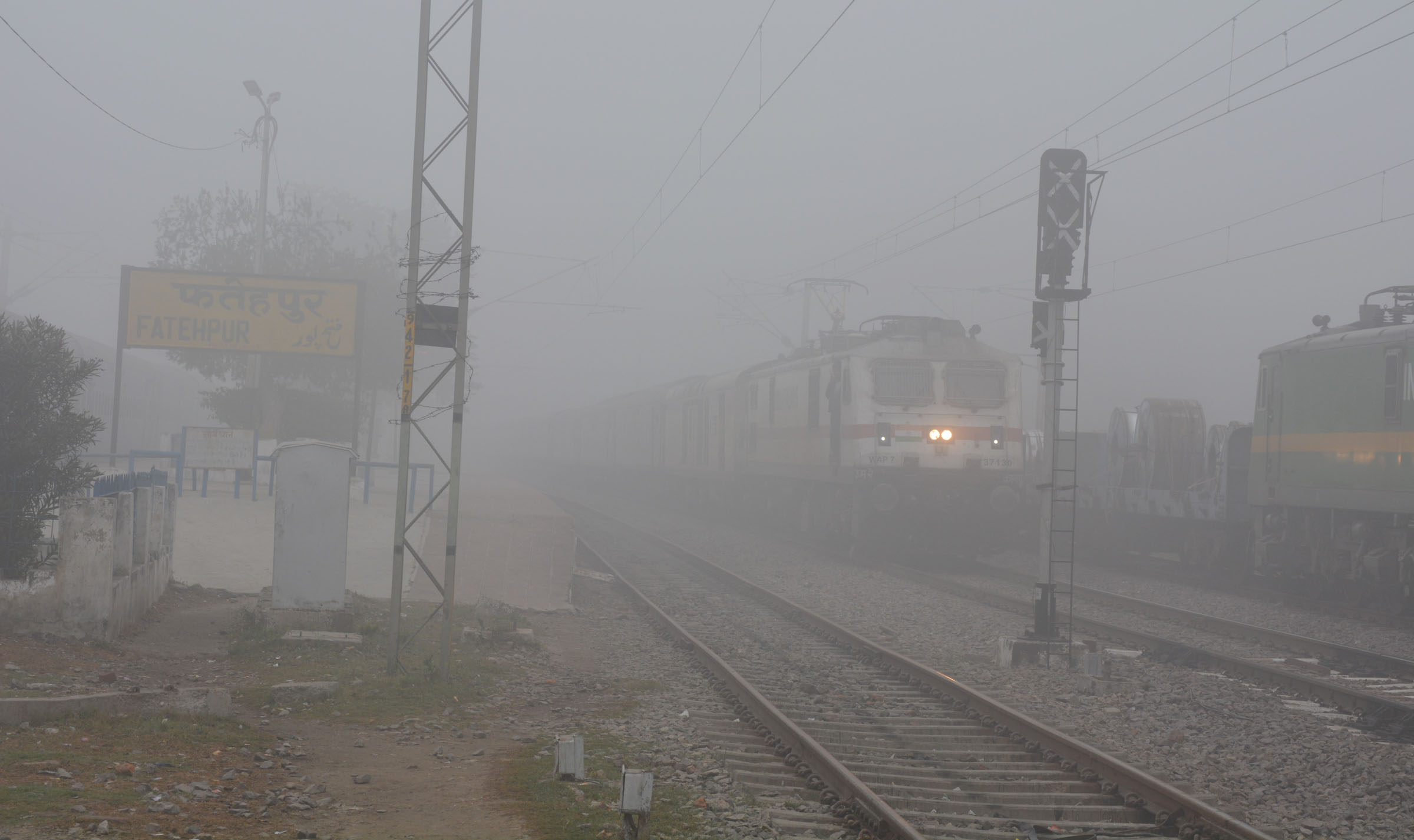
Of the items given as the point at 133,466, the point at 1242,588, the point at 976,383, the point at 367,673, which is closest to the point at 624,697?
the point at 367,673

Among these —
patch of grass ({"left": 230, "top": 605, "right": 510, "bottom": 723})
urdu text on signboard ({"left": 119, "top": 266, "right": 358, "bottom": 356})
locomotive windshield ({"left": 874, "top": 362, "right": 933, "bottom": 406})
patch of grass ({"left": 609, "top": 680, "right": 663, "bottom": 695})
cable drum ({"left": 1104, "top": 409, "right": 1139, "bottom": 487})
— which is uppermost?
urdu text on signboard ({"left": 119, "top": 266, "right": 358, "bottom": 356})

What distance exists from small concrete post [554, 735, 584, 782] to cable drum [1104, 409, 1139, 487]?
707 inches

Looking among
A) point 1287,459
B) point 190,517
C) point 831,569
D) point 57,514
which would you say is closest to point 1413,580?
point 1287,459

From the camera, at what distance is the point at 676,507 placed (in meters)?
33.7

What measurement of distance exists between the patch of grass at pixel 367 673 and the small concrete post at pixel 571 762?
1.90 meters

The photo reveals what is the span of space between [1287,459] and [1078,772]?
33.6 ft

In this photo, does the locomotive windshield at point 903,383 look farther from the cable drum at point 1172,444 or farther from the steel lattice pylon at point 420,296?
the steel lattice pylon at point 420,296

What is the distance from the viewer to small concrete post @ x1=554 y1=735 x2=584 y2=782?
5.98 metres

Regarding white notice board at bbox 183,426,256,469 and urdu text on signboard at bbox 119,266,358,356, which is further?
urdu text on signboard at bbox 119,266,358,356

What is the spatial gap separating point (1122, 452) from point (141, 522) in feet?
58.3

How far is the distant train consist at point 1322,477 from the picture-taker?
508 inches

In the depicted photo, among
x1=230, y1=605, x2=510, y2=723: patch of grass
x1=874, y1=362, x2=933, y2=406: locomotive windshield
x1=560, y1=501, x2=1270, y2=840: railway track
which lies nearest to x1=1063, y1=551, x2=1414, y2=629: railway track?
x1=874, y1=362, x2=933, y2=406: locomotive windshield

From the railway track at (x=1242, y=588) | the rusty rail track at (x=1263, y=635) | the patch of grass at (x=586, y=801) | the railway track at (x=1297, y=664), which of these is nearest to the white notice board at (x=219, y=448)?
the railway track at (x=1297, y=664)

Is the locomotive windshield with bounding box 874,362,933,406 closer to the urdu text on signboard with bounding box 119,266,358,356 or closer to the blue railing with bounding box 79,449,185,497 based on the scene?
the blue railing with bounding box 79,449,185,497
